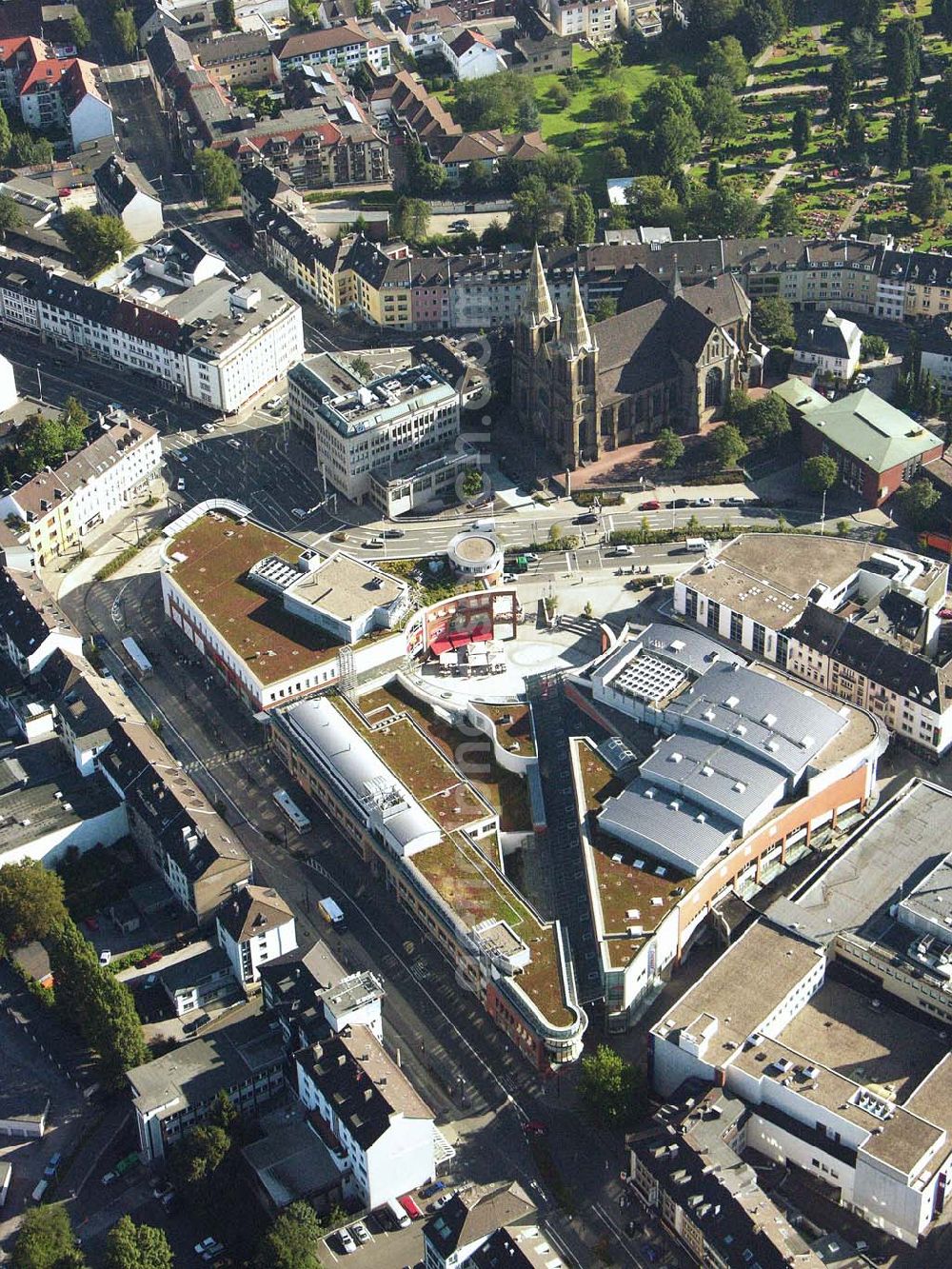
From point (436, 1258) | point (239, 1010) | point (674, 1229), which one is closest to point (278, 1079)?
point (239, 1010)

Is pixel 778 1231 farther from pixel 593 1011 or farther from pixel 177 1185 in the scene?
pixel 177 1185

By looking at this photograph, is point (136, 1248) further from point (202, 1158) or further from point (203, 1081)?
point (203, 1081)

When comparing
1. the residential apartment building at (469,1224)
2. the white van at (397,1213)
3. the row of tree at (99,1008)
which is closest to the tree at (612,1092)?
the residential apartment building at (469,1224)

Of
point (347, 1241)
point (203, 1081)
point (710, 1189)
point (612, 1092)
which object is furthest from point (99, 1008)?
point (710, 1189)

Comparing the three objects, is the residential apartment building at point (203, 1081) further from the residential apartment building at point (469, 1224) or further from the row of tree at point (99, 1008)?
the residential apartment building at point (469, 1224)

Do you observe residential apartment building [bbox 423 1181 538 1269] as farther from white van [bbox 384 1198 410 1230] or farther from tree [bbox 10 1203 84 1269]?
tree [bbox 10 1203 84 1269]

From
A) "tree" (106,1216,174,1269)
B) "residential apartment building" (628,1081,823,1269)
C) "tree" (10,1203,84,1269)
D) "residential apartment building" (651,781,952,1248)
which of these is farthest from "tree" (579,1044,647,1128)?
"tree" (10,1203,84,1269)
